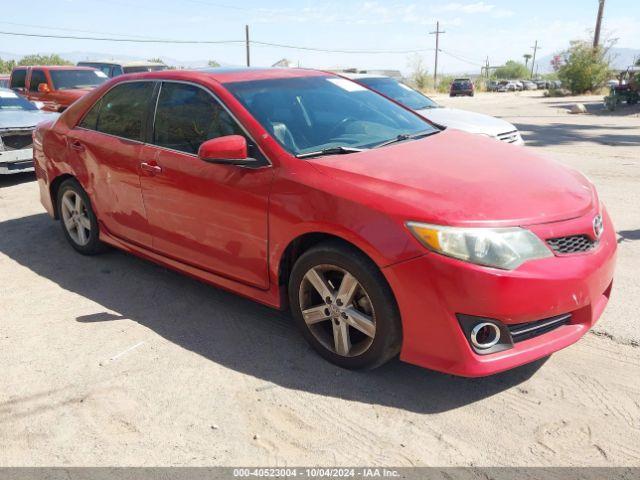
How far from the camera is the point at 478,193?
9.55ft

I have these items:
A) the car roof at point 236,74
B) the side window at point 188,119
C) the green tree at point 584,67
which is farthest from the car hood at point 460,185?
the green tree at point 584,67

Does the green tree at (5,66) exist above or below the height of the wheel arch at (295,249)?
above

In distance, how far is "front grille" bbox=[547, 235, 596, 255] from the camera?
109 inches

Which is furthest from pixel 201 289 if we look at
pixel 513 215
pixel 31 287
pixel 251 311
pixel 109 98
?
pixel 513 215

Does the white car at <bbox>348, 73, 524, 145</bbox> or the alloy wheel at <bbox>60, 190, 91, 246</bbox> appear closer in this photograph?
the alloy wheel at <bbox>60, 190, 91, 246</bbox>

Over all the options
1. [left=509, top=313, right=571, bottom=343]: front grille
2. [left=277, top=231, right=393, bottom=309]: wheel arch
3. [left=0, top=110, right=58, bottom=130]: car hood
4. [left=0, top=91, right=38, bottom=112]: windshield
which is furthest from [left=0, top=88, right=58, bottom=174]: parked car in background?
[left=509, top=313, right=571, bottom=343]: front grille

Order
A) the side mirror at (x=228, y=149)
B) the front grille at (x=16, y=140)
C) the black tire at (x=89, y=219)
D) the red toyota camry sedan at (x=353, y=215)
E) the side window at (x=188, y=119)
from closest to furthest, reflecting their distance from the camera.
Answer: the red toyota camry sedan at (x=353, y=215) < the side mirror at (x=228, y=149) < the side window at (x=188, y=119) < the black tire at (x=89, y=219) < the front grille at (x=16, y=140)

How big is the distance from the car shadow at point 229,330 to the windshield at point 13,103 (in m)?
4.86

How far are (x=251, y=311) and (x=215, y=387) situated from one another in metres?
0.99

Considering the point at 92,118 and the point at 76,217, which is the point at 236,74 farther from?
the point at 76,217

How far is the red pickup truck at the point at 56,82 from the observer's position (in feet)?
43.1

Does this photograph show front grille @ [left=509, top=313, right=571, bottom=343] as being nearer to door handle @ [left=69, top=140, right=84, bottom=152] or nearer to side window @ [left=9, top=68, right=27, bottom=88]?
door handle @ [left=69, top=140, right=84, bottom=152]

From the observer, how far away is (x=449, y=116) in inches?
322

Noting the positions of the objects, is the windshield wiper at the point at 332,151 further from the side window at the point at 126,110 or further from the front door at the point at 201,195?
the side window at the point at 126,110
